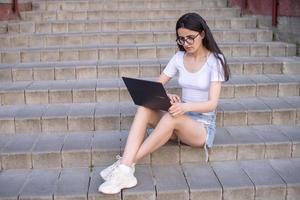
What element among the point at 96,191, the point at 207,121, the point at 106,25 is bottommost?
the point at 96,191

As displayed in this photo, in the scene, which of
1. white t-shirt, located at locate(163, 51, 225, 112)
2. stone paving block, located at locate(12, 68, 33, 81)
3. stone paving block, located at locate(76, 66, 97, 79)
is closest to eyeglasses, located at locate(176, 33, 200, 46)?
white t-shirt, located at locate(163, 51, 225, 112)

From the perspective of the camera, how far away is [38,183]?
3207 millimetres

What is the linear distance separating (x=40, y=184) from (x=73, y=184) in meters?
0.27

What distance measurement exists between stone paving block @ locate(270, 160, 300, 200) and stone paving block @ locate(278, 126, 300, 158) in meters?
0.13

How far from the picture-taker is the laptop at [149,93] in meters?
3.01

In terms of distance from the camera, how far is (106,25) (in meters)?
6.21

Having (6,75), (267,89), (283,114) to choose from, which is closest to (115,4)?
(6,75)

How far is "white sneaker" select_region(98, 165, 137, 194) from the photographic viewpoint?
9.79 ft

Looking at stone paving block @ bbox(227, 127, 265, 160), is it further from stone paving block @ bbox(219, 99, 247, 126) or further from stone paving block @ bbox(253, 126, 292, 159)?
stone paving block @ bbox(219, 99, 247, 126)

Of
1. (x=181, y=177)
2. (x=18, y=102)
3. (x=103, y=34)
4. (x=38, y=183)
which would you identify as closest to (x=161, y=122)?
(x=181, y=177)

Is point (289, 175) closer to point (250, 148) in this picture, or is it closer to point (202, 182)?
point (250, 148)

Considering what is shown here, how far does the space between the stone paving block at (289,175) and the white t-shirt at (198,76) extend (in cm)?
88

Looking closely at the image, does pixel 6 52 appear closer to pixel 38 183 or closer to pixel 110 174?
pixel 38 183

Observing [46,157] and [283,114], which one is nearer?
[46,157]
